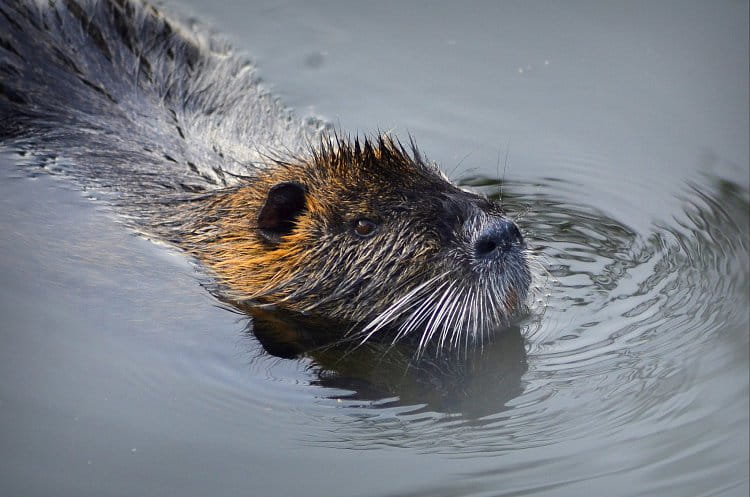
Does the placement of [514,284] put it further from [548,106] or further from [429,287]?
[548,106]

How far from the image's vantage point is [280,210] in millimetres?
4887

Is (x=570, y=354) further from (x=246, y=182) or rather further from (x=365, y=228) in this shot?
(x=246, y=182)

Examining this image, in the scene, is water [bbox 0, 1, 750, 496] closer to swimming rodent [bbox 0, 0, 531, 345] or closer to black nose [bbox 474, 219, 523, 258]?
swimming rodent [bbox 0, 0, 531, 345]

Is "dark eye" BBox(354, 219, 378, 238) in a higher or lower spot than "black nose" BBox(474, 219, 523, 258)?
higher

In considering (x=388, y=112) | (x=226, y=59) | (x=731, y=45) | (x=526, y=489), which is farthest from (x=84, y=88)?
(x=731, y=45)

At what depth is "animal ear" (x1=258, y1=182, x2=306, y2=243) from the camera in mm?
4805

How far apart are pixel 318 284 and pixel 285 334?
0.86ft

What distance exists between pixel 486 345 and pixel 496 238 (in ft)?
1.68

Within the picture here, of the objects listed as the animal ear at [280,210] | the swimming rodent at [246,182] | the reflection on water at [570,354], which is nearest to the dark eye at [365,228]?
the swimming rodent at [246,182]

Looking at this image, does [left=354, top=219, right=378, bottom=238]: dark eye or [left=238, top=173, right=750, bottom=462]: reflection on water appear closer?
[left=238, top=173, right=750, bottom=462]: reflection on water

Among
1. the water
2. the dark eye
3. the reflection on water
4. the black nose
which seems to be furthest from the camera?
the dark eye

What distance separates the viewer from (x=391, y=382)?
4629mm

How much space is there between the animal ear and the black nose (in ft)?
2.63

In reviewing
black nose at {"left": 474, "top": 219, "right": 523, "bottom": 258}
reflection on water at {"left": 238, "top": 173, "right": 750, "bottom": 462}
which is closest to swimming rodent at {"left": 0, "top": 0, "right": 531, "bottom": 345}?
black nose at {"left": 474, "top": 219, "right": 523, "bottom": 258}
